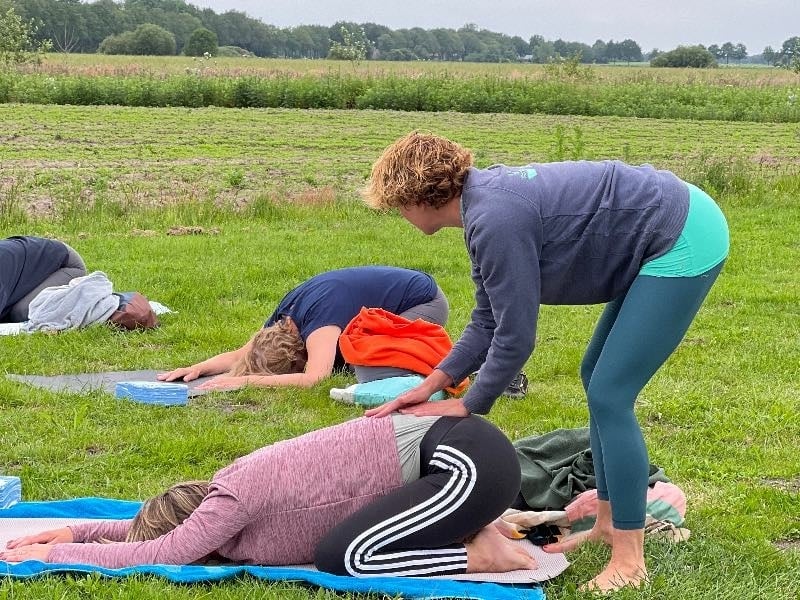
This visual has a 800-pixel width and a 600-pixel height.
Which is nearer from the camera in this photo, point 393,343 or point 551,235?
point 551,235

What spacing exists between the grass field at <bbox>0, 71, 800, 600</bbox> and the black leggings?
207 millimetres

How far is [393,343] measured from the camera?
20.3 ft

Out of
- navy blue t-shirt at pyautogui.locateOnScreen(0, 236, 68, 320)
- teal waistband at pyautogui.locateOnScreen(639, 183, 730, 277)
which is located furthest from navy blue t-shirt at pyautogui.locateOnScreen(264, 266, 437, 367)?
teal waistband at pyautogui.locateOnScreen(639, 183, 730, 277)

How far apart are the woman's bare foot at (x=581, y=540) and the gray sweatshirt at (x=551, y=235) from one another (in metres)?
0.72

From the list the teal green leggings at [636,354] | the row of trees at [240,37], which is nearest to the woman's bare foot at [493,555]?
the teal green leggings at [636,354]

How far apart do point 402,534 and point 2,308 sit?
533 centimetres

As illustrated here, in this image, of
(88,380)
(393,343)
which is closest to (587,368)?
(393,343)

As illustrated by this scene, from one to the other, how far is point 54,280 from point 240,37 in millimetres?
107421

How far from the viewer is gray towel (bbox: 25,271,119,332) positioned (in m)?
7.52

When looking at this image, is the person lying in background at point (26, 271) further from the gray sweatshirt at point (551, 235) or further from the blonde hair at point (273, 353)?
the gray sweatshirt at point (551, 235)

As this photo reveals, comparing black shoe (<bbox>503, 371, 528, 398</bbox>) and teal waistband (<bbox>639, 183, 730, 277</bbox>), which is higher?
teal waistband (<bbox>639, 183, 730, 277</bbox>)

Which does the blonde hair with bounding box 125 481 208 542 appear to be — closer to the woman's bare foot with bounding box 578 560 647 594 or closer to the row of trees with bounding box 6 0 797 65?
the woman's bare foot with bounding box 578 560 647 594

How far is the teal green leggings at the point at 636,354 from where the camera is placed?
11.4 feet

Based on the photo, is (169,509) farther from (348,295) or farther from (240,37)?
(240,37)
